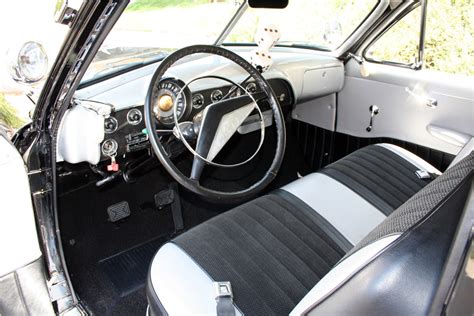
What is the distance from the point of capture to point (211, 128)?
63.6 inches

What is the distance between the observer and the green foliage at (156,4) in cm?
178

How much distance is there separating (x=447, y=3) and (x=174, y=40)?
4.76 ft

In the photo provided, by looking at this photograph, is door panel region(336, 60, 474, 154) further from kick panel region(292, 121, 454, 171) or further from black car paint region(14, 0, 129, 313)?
black car paint region(14, 0, 129, 313)

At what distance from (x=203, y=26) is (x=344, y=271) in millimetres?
1600

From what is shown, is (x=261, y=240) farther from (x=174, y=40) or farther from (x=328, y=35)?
(x=328, y=35)

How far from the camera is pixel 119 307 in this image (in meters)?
1.99

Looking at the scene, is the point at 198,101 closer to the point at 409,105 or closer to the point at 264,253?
the point at 264,253

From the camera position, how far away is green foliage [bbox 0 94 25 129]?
131 centimetres

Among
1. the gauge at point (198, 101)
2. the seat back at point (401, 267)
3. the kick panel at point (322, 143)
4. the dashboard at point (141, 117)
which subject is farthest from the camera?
the kick panel at point (322, 143)

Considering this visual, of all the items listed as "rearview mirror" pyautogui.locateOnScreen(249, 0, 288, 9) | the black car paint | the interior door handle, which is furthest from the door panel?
the black car paint

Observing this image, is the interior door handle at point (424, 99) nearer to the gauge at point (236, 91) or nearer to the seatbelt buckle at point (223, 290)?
the gauge at point (236, 91)

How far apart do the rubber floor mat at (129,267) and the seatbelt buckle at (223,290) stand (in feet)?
3.08

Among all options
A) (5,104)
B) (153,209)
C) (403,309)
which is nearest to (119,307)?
(153,209)

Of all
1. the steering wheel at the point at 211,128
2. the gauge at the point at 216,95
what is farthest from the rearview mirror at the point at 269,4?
the gauge at the point at 216,95
